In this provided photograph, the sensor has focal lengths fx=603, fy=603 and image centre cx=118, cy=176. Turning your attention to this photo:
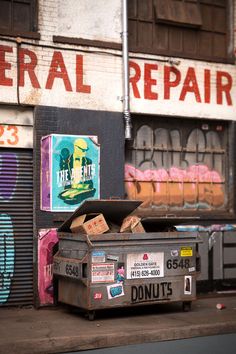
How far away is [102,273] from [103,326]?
2.52 ft

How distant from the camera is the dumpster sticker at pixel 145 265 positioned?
30.5 ft

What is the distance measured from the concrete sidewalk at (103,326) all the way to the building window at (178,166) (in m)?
2.32

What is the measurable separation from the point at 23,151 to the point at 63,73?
1.58m

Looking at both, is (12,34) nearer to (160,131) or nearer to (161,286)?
(160,131)

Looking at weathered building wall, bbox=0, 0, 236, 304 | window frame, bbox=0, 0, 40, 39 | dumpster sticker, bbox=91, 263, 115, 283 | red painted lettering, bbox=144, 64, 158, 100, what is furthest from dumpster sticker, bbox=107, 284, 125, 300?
window frame, bbox=0, 0, 40, 39

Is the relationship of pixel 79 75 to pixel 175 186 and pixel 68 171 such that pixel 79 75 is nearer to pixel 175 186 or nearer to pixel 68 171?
pixel 68 171

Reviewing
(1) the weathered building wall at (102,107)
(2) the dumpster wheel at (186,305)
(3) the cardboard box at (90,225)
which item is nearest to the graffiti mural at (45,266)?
(1) the weathered building wall at (102,107)

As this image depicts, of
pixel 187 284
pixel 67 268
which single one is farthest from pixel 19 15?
pixel 187 284

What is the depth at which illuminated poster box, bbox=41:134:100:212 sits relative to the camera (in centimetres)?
1048

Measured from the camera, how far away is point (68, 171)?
35.0 feet

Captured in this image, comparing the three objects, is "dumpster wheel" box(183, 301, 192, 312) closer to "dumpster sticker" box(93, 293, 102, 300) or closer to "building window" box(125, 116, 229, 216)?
"dumpster sticker" box(93, 293, 102, 300)

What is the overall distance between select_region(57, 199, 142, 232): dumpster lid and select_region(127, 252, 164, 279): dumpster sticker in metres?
0.82

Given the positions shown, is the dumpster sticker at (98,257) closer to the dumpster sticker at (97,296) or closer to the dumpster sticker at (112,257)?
the dumpster sticker at (112,257)

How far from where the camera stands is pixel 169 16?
39.3 ft
